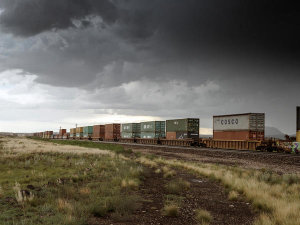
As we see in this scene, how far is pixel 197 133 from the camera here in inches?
1722

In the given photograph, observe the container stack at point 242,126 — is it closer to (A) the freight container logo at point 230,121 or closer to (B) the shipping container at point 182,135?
(A) the freight container logo at point 230,121

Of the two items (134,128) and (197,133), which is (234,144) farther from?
(134,128)

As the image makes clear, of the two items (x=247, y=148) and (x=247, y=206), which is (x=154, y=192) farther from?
(x=247, y=148)

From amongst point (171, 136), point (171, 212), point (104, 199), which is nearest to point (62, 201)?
point (104, 199)

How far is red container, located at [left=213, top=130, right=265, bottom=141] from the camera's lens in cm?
3216

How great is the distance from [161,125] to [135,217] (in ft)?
149

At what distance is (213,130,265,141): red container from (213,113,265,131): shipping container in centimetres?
48

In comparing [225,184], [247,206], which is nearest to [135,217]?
[247,206]

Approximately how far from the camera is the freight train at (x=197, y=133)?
105 feet

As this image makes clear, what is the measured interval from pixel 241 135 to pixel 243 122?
1910mm

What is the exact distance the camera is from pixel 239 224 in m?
6.75

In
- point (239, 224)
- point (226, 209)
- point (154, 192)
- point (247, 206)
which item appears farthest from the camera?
point (154, 192)

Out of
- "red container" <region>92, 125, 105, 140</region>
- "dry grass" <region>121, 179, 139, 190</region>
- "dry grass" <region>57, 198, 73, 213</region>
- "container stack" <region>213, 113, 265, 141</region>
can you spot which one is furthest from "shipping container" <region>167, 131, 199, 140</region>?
"dry grass" <region>57, 198, 73, 213</region>

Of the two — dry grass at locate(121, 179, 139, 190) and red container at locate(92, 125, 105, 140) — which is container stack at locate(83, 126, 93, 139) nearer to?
red container at locate(92, 125, 105, 140)
